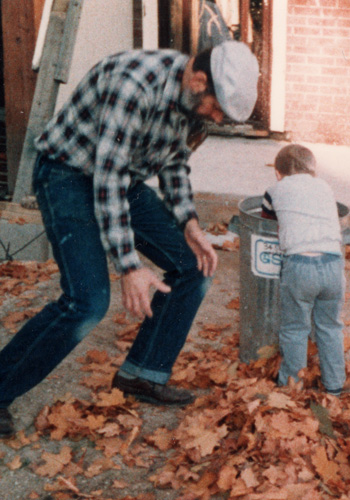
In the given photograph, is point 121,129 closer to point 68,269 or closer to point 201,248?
point 68,269

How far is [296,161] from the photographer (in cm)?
364

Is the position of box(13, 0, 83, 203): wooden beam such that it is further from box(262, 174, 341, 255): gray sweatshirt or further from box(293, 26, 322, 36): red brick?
box(262, 174, 341, 255): gray sweatshirt

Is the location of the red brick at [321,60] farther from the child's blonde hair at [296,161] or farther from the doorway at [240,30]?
the child's blonde hair at [296,161]

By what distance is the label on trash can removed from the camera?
365 centimetres

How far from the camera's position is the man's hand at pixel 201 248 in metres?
3.31

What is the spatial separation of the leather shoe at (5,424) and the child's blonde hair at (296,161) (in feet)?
5.98

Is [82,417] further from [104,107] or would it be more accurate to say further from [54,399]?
[104,107]

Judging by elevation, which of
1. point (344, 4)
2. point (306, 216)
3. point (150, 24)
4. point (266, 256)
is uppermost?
point (344, 4)

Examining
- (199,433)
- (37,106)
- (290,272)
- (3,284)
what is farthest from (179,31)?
(199,433)

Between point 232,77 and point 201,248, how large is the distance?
3.05 ft

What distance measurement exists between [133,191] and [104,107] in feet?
2.07

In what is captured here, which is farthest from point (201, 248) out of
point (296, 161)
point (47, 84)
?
point (47, 84)

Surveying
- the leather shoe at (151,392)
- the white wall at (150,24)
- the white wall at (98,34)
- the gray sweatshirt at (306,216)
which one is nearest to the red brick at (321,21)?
the white wall at (150,24)

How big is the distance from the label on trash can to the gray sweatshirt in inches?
5.5
